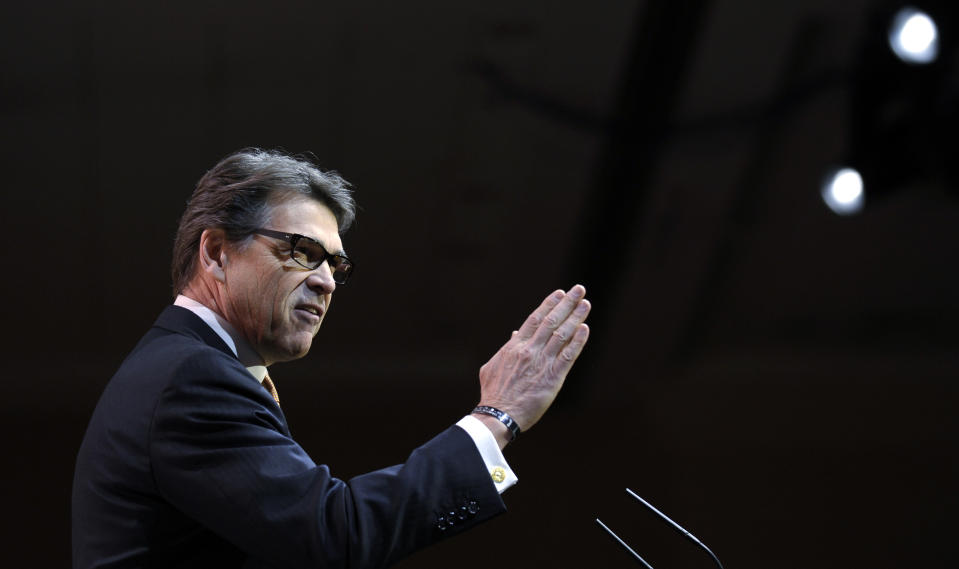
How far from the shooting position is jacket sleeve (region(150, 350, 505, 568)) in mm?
1130

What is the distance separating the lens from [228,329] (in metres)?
1.41

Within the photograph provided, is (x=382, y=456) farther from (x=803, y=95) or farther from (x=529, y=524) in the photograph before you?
(x=803, y=95)

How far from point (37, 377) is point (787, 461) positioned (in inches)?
89.7

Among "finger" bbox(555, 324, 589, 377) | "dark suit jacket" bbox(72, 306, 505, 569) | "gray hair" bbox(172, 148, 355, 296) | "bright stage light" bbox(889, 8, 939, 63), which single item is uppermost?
"bright stage light" bbox(889, 8, 939, 63)

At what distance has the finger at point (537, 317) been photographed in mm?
1328

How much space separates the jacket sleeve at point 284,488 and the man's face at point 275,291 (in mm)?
211

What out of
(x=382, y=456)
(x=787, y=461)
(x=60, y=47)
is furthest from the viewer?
(x=787, y=461)

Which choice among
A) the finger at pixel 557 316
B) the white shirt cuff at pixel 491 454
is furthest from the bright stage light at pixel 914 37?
the white shirt cuff at pixel 491 454

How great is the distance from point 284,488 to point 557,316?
0.44 metres

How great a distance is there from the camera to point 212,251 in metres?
1.46

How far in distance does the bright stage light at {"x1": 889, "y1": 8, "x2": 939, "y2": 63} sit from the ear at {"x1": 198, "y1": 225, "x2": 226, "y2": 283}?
252 centimetres

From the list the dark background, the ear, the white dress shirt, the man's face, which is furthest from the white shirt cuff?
the dark background

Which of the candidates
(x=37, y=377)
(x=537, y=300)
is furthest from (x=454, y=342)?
(x=37, y=377)

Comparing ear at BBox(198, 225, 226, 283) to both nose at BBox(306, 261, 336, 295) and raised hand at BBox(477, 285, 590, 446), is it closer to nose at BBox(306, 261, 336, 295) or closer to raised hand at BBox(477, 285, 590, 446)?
nose at BBox(306, 261, 336, 295)
